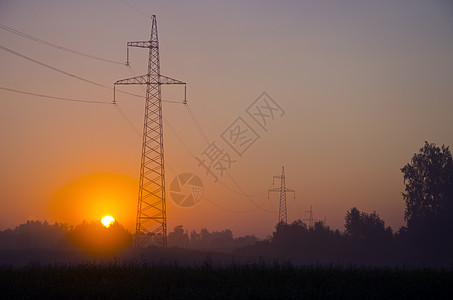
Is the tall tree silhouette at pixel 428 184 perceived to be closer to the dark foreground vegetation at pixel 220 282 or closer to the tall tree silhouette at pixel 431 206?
the tall tree silhouette at pixel 431 206

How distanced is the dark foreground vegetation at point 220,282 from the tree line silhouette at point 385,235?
57297mm

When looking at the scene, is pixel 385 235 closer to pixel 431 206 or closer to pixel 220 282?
pixel 431 206

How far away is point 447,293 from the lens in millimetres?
37344

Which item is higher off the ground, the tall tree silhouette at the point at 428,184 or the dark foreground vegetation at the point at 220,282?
the tall tree silhouette at the point at 428,184

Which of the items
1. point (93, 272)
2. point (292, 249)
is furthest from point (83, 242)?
point (93, 272)

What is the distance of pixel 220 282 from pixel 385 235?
9730 centimetres

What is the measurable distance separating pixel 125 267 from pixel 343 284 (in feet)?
47.0

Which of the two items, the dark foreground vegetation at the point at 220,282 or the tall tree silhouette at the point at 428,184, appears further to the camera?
the tall tree silhouette at the point at 428,184

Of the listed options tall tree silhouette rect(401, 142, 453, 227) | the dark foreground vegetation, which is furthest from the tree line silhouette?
the dark foreground vegetation

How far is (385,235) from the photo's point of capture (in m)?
128

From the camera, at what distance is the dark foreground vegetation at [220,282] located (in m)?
33.9

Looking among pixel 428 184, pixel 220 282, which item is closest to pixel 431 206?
pixel 428 184

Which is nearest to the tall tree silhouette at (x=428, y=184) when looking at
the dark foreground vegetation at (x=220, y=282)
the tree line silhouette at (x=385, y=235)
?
the tree line silhouette at (x=385, y=235)

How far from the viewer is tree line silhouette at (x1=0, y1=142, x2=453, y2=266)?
110 metres
